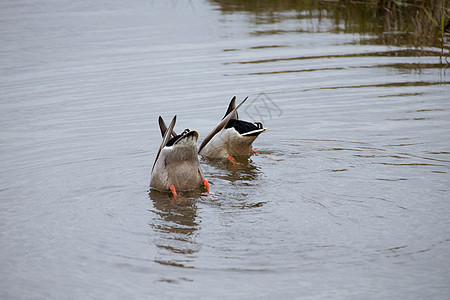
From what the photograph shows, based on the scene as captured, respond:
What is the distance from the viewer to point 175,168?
6719 mm

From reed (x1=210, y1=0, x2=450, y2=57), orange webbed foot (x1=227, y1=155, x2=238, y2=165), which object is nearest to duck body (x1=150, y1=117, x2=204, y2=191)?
orange webbed foot (x1=227, y1=155, x2=238, y2=165)

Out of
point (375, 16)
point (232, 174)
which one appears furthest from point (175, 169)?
point (375, 16)

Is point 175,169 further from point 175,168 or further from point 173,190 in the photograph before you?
point 173,190

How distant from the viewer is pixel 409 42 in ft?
45.7

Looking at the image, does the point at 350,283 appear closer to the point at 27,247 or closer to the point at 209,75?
the point at 27,247

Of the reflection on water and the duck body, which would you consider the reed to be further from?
the duck body

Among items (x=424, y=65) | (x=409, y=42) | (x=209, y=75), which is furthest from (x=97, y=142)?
(x=409, y=42)

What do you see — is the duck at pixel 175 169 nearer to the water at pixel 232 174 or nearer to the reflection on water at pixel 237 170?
the water at pixel 232 174

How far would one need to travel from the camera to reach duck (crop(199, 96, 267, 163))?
7672mm

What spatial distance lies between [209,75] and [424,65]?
13.6ft

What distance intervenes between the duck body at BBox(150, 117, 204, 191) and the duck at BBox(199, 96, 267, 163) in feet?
3.44

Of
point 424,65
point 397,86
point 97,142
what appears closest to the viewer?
point 97,142

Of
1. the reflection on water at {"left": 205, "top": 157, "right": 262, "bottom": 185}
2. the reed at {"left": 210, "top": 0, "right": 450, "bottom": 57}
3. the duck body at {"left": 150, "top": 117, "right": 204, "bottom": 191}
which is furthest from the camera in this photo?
the reed at {"left": 210, "top": 0, "right": 450, "bottom": 57}

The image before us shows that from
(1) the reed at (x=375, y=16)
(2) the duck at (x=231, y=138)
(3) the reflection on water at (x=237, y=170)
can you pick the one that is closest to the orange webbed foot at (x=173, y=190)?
(3) the reflection on water at (x=237, y=170)
